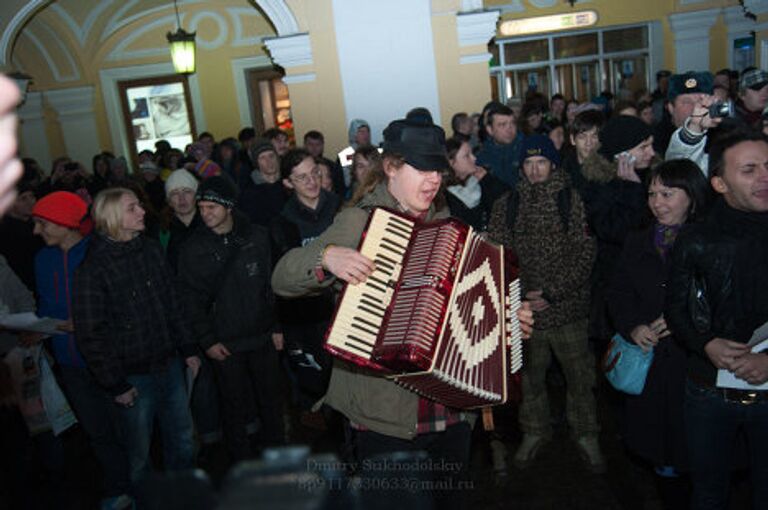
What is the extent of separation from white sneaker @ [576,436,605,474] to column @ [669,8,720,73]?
41.0 ft

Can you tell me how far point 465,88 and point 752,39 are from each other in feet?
29.7

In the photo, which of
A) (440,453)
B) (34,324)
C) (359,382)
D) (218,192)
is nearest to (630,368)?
(440,453)

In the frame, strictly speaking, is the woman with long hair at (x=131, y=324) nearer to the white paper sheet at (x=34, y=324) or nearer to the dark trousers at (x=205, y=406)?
the white paper sheet at (x=34, y=324)

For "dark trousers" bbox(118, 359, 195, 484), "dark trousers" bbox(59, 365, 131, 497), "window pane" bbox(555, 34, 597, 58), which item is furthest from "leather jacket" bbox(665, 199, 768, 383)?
"window pane" bbox(555, 34, 597, 58)

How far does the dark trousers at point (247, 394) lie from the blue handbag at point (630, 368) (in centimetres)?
239

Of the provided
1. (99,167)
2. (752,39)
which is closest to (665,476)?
(99,167)

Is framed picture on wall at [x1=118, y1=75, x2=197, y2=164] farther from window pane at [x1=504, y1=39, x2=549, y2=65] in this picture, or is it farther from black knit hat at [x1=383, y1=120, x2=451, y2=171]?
black knit hat at [x1=383, y1=120, x2=451, y2=171]

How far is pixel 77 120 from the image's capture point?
1519 centimetres

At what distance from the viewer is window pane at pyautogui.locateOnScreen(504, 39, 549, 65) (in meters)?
16.0

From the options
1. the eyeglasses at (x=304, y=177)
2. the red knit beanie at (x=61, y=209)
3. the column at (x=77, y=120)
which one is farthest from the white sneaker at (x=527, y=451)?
the column at (x=77, y=120)

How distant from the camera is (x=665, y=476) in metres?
4.37

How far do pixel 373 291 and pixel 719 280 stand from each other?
5.29ft

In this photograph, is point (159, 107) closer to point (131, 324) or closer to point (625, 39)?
point (625, 39)

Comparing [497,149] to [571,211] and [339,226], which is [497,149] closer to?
[571,211]
